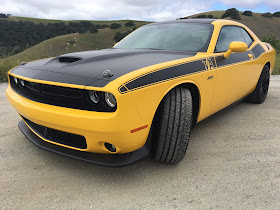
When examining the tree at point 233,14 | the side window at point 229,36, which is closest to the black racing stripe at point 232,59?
the side window at point 229,36

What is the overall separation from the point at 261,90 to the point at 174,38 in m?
1.97

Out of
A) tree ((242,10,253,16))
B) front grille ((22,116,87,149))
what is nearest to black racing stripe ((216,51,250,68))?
front grille ((22,116,87,149))

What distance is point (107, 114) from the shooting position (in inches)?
63.2

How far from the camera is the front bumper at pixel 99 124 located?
158 cm

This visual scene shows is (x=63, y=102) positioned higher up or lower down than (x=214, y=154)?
higher up

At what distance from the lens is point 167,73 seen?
6.10 ft

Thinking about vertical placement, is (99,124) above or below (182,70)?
below

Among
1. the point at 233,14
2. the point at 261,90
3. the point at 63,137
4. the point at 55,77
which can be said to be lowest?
the point at 261,90

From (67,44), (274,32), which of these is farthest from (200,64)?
(274,32)

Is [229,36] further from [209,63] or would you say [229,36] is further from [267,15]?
[267,15]

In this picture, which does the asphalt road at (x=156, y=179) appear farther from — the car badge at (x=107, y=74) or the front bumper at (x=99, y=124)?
the car badge at (x=107, y=74)

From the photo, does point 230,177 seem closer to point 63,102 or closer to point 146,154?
point 146,154

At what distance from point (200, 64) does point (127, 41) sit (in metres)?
1.28

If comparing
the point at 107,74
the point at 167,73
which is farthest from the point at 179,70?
the point at 107,74
